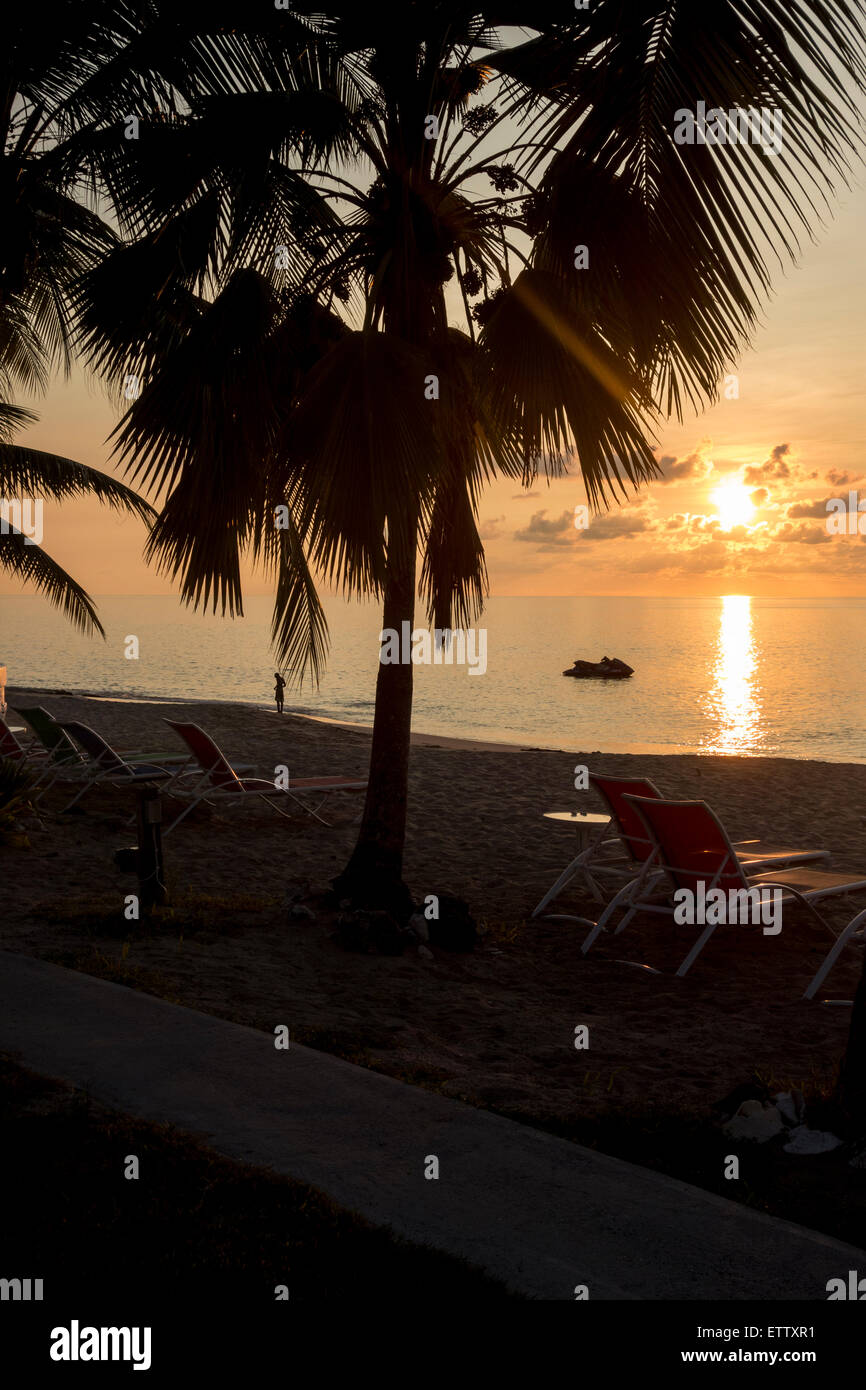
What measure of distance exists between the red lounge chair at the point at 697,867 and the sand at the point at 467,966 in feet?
1.21

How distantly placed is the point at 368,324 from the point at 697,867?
139 inches

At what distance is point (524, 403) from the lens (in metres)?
5.65

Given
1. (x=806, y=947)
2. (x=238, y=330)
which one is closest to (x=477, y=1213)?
(x=806, y=947)

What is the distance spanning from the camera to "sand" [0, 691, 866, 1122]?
461 centimetres

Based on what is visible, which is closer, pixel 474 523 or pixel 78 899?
pixel 78 899

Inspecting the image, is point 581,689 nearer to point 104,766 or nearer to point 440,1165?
point 104,766

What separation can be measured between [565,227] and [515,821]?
7.15 meters

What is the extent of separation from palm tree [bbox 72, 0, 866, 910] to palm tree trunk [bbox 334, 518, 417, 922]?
0.05ft

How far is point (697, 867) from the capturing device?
6297 mm

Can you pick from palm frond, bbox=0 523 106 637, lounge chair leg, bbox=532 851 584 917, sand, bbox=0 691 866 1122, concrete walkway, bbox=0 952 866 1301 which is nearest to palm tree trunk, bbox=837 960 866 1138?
sand, bbox=0 691 866 1122

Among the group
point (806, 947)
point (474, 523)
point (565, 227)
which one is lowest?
point (806, 947)

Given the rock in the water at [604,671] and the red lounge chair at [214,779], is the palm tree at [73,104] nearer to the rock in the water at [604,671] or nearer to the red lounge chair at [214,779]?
the red lounge chair at [214,779]

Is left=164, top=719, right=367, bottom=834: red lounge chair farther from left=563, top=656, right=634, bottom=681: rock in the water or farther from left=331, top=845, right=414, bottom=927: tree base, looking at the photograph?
left=563, top=656, right=634, bottom=681: rock in the water
